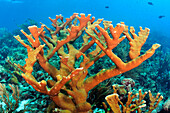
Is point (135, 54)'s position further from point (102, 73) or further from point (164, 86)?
point (164, 86)

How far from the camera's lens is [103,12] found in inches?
3925

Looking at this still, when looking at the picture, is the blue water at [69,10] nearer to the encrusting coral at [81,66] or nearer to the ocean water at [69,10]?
the ocean water at [69,10]

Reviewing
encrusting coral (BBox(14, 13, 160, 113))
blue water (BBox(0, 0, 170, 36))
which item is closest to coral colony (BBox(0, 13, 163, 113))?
encrusting coral (BBox(14, 13, 160, 113))

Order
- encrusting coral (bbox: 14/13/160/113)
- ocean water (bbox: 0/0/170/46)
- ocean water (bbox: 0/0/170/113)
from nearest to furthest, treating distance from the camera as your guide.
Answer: encrusting coral (bbox: 14/13/160/113), ocean water (bbox: 0/0/170/113), ocean water (bbox: 0/0/170/46)

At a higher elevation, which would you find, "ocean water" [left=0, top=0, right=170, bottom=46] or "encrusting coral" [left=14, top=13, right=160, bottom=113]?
"ocean water" [left=0, top=0, right=170, bottom=46]

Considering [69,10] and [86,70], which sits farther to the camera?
[69,10]

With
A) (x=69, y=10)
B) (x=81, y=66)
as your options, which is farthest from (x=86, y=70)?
(x=69, y=10)

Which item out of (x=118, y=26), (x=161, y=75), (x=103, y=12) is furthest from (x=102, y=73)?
(x=103, y=12)

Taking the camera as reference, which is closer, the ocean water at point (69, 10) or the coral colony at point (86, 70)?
the coral colony at point (86, 70)

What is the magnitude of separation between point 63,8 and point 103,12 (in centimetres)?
3105

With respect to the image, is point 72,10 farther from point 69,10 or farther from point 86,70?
point 86,70

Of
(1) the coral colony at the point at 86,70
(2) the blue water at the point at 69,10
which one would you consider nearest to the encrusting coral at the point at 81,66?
(1) the coral colony at the point at 86,70

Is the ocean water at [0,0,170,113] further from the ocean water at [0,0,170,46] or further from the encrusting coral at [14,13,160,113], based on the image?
the encrusting coral at [14,13,160,113]

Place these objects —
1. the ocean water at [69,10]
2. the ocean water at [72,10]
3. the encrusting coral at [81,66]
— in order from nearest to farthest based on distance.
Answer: the encrusting coral at [81,66] < the ocean water at [72,10] < the ocean water at [69,10]
